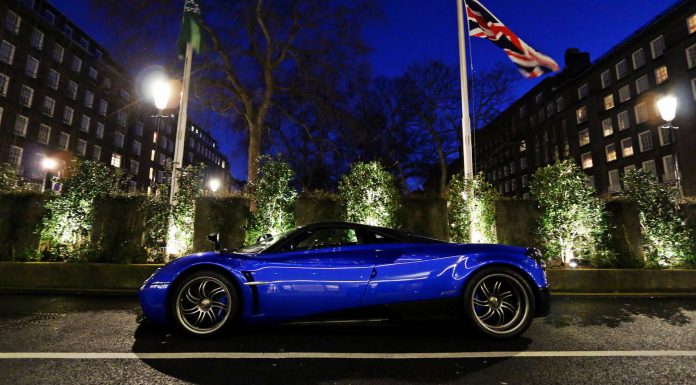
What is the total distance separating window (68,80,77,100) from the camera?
41.8 m

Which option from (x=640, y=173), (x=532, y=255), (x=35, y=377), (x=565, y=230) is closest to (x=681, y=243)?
(x=640, y=173)

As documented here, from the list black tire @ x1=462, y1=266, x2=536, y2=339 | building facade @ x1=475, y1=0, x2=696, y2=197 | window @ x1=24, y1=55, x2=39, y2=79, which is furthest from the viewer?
window @ x1=24, y1=55, x2=39, y2=79

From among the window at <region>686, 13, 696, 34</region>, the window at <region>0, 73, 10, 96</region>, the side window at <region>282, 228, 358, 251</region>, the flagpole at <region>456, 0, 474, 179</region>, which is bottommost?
the side window at <region>282, 228, 358, 251</region>

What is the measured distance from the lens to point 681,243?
784 centimetres

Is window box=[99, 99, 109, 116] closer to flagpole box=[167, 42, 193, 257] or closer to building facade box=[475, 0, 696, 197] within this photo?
flagpole box=[167, 42, 193, 257]

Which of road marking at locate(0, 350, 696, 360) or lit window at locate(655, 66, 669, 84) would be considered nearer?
road marking at locate(0, 350, 696, 360)

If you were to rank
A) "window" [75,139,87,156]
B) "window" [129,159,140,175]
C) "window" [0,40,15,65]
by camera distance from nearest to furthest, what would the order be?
1. "window" [0,40,15,65]
2. "window" [75,139,87,156]
3. "window" [129,159,140,175]

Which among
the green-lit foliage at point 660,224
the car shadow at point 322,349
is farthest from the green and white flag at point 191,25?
the green-lit foliage at point 660,224

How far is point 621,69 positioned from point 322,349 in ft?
171

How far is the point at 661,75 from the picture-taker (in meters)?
35.7

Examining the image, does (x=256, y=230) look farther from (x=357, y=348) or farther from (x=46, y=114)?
(x=46, y=114)

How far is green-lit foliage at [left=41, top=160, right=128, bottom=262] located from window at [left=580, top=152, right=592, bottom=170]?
53098mm

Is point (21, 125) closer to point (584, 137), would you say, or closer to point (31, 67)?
point (31, 67)

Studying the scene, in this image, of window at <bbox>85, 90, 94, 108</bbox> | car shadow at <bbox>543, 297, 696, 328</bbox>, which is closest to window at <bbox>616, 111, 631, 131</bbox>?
car shadow at <bbox>543, 297, 696, 328</bbox>
